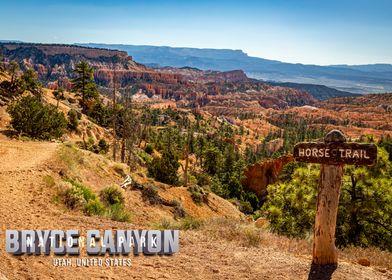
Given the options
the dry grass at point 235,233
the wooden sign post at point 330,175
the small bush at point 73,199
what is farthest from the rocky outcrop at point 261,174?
the wooden sign post at point 330,175

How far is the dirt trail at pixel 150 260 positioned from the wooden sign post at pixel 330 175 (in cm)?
46

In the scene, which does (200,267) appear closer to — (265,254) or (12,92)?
(265,254)

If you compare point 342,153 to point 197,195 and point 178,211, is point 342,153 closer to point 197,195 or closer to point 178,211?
point 178,211

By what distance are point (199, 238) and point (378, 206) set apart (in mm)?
7105

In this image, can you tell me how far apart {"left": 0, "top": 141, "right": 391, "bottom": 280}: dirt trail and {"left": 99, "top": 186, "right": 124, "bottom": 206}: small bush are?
12.9ft

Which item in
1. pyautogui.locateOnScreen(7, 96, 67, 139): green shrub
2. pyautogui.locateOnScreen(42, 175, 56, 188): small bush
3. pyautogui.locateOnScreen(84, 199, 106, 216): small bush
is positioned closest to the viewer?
pyautogui.locateOnScreen(84, 199, 106, 216): small bush

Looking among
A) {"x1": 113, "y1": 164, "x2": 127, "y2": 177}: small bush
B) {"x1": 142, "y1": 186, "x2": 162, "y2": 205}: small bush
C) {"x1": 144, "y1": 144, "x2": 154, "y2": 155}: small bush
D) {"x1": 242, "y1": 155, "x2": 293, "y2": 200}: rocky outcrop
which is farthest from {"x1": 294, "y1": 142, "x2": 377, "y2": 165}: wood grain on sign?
{"x1": 242, "y1": 155, "x2": 293, "y2": 200}: rocky outcrop

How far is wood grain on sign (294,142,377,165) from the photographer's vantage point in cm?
759

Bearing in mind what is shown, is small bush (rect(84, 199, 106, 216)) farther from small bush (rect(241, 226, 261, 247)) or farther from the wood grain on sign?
the wood grain on sign

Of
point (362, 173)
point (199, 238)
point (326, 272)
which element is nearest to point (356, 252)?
point (326, 272)

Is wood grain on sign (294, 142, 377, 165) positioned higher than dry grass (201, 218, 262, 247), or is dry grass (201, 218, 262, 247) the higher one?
wood grain on sign (294, 142, 377, 165)

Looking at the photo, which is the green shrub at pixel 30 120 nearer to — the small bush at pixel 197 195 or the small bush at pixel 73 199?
the small bush at pixel 197 195

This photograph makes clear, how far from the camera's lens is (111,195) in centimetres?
1611

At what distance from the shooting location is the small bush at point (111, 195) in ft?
51.3
